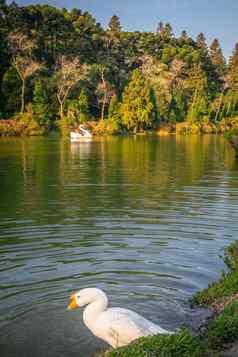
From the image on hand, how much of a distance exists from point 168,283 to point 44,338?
3.29 metres

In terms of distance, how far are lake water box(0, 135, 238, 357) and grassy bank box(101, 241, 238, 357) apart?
553 mm

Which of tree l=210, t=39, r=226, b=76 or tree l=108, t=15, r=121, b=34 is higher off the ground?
tree l=108, t=15, r=121, b=34

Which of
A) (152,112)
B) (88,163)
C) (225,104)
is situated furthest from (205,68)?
(88,163)

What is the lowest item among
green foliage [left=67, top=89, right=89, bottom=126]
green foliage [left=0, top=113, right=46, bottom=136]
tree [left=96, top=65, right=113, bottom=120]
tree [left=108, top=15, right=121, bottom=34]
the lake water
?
the lake water

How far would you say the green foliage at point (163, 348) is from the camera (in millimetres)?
5500

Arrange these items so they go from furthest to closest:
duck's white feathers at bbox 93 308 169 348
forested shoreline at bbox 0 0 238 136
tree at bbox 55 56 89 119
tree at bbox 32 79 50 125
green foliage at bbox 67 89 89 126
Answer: green foliage at bbox 67 89 89 126 → tree at bbox 55 56 89 119 → forested shoreline at bbox 0 0 238 136 → tree at bbox 32 79 50 125 → duck's white feathers at bbox 93 308 169 348

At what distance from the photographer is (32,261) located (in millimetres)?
11250

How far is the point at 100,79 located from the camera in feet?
287

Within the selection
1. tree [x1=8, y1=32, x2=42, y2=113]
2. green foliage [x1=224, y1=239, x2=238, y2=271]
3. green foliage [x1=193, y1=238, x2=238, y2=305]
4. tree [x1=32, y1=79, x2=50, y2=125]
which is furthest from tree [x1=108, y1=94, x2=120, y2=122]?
green foliage [x1=193, y1=238, x2=238, y2=305]

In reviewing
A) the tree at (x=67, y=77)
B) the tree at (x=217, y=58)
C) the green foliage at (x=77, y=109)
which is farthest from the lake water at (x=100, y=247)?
the tree at (x=217, y=58)

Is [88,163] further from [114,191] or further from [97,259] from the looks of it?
[97,259]

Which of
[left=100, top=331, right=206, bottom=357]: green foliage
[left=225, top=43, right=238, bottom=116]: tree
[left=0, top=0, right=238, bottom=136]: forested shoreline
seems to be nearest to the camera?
[left=100, top=331, right=206, bottom=357]: green foliage

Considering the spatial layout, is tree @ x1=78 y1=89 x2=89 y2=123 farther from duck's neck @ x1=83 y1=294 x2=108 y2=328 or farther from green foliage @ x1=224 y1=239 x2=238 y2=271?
duck's neck @ x1=83 y1=294 x2=108 y2=328

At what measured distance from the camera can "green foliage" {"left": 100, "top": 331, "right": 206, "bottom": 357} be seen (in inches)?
217
